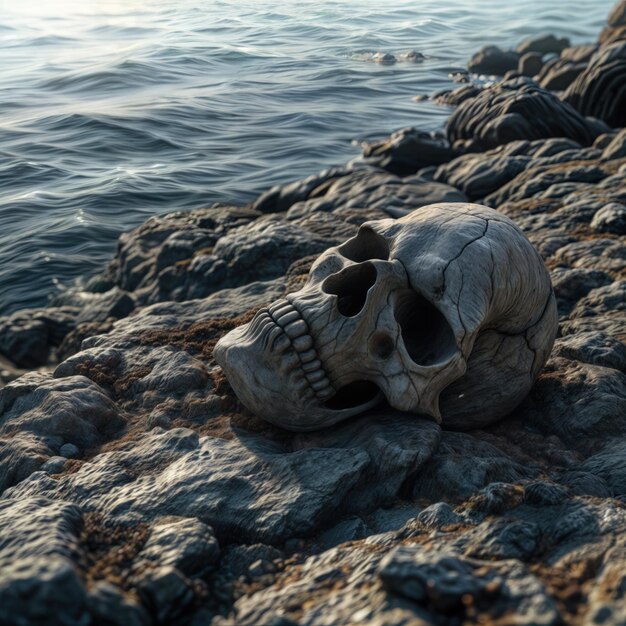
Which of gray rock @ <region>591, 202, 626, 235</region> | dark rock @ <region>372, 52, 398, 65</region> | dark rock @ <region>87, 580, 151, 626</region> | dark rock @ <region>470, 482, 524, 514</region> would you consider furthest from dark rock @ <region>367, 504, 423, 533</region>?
dark rock @ <region>372, 52, 398, 65</region>

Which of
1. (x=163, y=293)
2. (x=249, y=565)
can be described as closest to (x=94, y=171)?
(x=163, y=293)

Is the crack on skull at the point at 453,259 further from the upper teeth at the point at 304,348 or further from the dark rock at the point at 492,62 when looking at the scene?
the dark rock at the point at 492,62

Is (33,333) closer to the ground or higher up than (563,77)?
closer to the ground

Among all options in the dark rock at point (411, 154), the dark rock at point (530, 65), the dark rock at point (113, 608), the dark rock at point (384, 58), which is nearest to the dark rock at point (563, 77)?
the dark rock at point (530, 65)

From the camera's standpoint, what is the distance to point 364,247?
477 centimetres

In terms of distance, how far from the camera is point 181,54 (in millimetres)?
21578

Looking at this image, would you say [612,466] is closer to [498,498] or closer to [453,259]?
[498,498]

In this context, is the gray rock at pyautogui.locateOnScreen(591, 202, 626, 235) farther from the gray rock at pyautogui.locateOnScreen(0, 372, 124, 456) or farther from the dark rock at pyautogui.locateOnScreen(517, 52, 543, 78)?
the dark rock at pyautogui.locateOnScreen(517, 52, 543, 78)

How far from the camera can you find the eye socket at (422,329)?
168 inches

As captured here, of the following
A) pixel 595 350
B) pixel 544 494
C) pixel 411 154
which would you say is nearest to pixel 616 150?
pixel 411 154

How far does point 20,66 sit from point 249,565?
20555 mm

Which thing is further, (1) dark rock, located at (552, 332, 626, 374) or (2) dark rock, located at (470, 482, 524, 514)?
(1) dark rock, located at (552, 332, 626, 374)

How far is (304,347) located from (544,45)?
23.8 m

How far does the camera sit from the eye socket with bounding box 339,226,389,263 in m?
4.69
